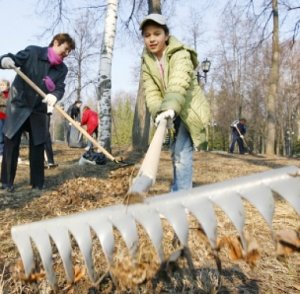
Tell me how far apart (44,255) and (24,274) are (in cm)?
13

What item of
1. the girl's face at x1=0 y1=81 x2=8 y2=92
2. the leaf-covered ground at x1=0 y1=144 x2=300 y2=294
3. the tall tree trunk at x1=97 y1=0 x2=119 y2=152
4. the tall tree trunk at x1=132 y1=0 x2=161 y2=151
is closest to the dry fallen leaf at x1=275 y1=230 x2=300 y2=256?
the leaf-covered ground at x1=0 y1=144 x2=300 y2=294

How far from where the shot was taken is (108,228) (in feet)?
3.79

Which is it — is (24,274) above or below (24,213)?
above

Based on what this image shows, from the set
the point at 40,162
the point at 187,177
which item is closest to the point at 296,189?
the point at 187,177

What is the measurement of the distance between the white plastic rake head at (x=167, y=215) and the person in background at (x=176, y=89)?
1291mm

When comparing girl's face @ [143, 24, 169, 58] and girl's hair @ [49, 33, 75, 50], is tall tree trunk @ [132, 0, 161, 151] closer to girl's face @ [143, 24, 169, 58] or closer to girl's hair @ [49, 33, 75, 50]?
girl's hair @ [49, 33, 75, 50]

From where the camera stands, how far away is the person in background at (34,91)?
4.48m

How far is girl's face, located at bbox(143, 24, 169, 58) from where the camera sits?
2.79 meters

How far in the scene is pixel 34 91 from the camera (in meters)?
4.53

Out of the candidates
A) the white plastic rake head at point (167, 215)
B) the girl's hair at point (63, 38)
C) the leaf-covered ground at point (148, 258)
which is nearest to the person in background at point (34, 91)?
the girl's hair at point (63, 38)

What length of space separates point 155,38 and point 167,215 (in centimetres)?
190

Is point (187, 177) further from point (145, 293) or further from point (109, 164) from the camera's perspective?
point (109, 164)

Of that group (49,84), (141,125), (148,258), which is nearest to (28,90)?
(49,84)

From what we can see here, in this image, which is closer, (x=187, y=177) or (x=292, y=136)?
(x=187, y=177)
